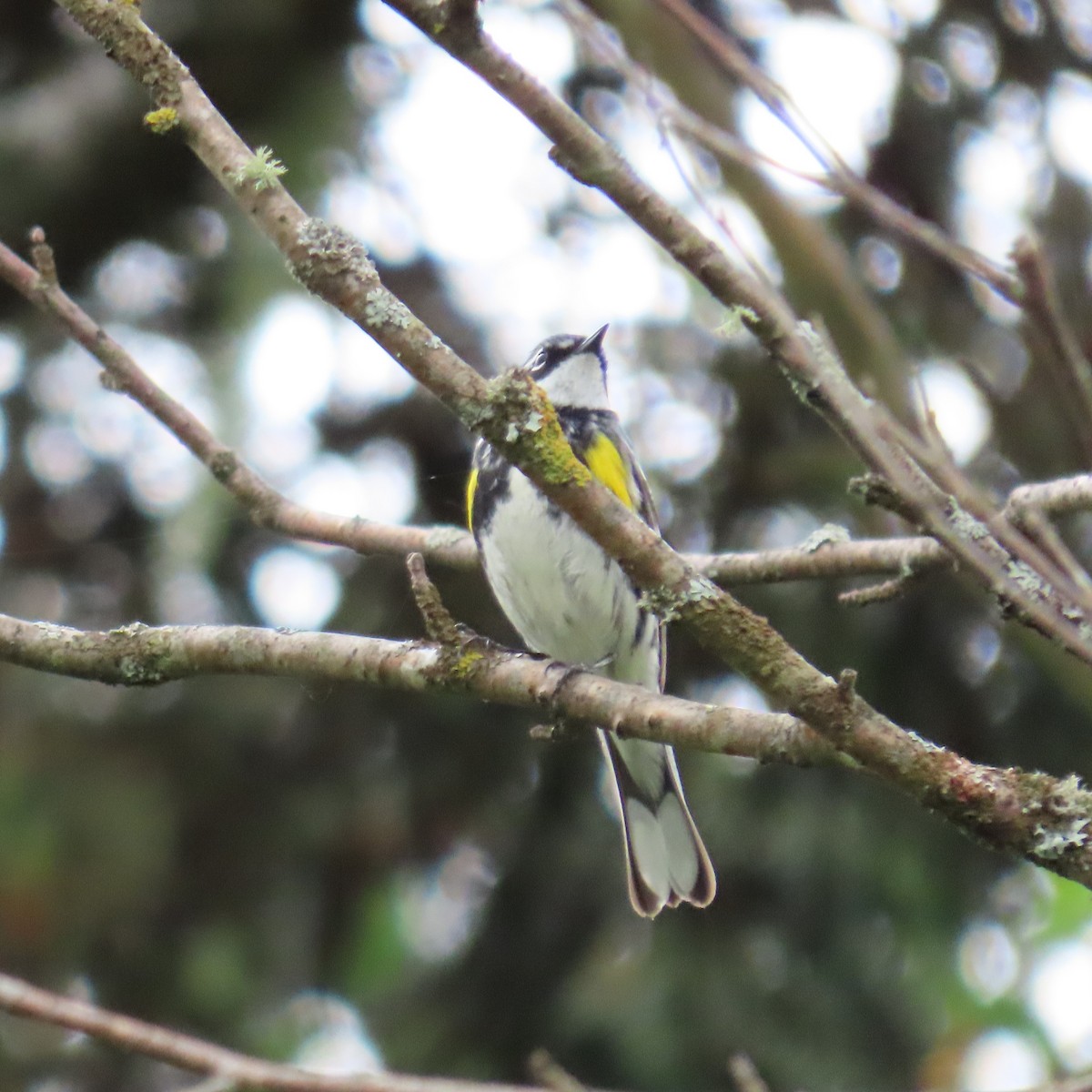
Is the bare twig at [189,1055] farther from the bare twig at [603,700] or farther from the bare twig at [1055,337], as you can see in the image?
the bare twig at [1055,337]

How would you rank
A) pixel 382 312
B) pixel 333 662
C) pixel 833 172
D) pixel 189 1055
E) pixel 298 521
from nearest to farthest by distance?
1. pixel 189 1055
2. pixel 833 172
3. pixel 382 312
4. pixel 333 662
5. pixel 298 521

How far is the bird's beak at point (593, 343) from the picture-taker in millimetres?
3977

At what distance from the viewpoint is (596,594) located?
3650 millimetres

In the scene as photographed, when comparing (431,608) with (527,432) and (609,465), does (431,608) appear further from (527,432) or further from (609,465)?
(609,465)

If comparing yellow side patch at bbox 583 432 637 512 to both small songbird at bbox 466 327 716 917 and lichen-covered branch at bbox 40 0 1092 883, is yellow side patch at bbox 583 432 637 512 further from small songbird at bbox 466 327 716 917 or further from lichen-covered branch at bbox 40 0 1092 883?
lichen-covered branch at bbox 40 0 1092 883

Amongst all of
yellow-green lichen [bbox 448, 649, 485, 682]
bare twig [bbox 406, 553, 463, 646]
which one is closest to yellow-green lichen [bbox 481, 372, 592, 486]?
bare twig [bbox 406, 553, 463, 646]

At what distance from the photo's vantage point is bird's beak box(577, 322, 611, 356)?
3977 mm

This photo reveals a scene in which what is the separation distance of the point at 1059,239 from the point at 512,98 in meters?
3.33

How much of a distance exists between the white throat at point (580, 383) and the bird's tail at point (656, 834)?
889mm

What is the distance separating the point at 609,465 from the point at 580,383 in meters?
0.41

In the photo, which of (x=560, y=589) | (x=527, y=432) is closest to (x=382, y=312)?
(x=527, y=432)

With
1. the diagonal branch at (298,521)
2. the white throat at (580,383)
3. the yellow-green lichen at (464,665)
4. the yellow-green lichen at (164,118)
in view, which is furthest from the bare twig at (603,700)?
the white throat at (580,383)

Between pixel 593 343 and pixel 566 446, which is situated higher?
pixel 593 343

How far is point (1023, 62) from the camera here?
15.8 ft
